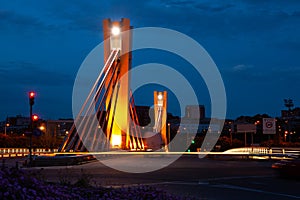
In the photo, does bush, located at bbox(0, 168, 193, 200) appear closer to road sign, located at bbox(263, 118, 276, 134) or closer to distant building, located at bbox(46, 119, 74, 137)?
road sign, located at bbox(263, 118, 276, 134)

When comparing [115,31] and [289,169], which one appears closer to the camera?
[289,169]

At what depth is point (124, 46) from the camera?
4441cm

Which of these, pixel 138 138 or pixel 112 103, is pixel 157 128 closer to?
pixel 138 138

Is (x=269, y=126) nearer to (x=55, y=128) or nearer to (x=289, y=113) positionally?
(x=289, y=113)

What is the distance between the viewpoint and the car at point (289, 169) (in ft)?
63.1

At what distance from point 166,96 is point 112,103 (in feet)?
113

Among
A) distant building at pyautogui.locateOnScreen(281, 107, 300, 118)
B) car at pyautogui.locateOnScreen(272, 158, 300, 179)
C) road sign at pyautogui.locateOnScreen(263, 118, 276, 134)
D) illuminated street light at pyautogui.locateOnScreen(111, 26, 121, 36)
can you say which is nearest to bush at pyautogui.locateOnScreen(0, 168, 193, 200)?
car at pyautogui.locateOnScreen(272, 158, 300, 179)

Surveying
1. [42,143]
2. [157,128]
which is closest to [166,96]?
[157,128]

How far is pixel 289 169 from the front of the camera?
19500 mm

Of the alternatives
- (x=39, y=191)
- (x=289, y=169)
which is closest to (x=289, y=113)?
(x=289, y=169)

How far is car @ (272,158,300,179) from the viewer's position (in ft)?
63.1

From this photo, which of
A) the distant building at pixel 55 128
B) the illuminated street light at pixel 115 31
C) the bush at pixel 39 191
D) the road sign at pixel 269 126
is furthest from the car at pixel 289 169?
the distant building at pixel 55 128

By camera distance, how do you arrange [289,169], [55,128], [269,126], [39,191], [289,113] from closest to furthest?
[39,191] < [289,169] < [269,126] < [289,113] < [55,128]

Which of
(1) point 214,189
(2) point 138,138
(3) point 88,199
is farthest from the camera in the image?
(2) point 138,138
